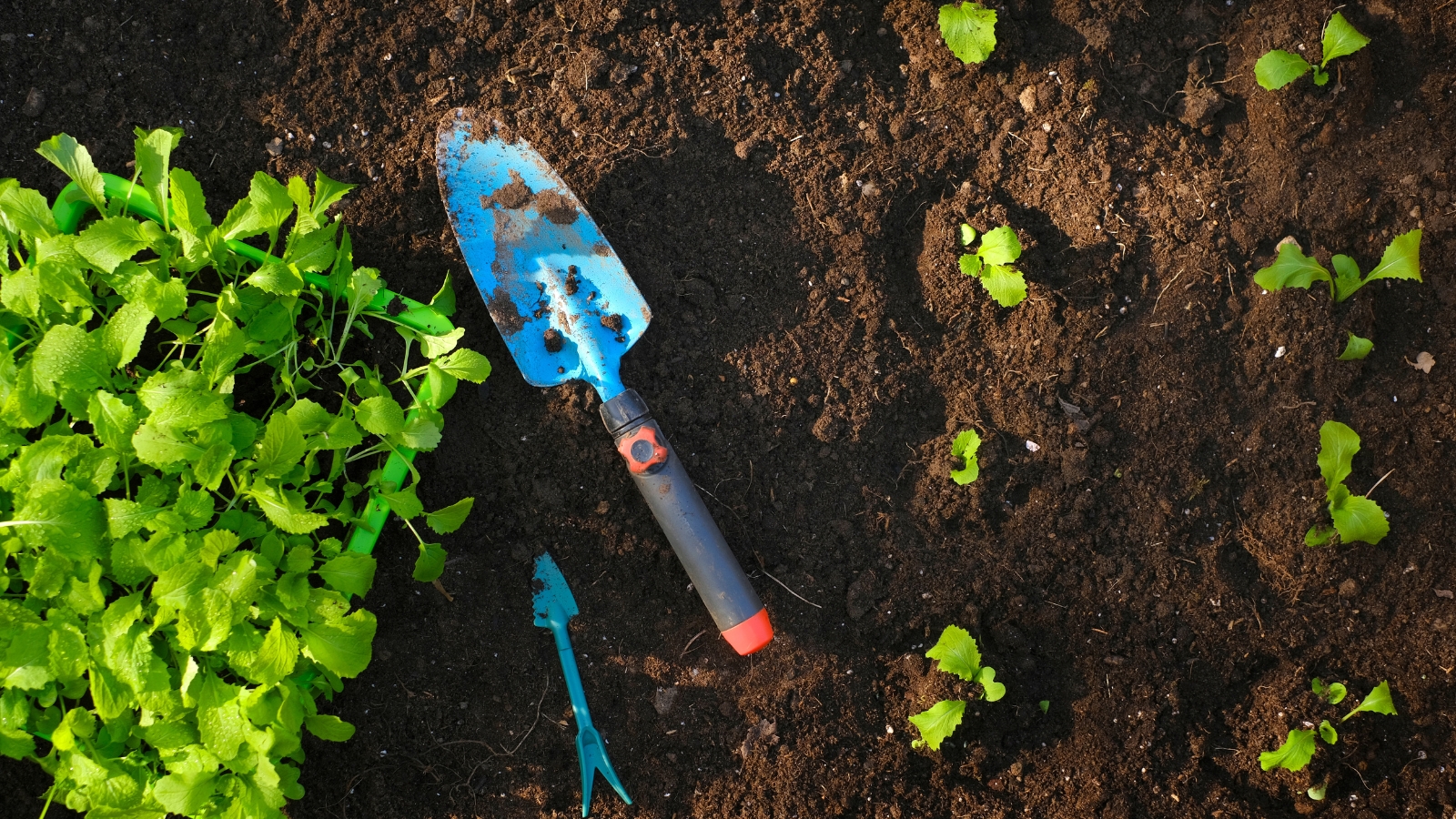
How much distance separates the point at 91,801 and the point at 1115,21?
2.10 meters

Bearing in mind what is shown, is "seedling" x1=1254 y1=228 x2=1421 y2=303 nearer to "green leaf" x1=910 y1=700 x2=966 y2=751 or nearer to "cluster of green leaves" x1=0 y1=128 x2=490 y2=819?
"green leaf" x1=910 y1=700 x2=966 y2=751

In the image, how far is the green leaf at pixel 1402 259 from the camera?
1.60 meters

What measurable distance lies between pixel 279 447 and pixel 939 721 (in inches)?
45.5

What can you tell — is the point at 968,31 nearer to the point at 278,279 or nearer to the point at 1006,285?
the point at 1006,285

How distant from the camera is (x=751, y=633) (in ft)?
5.14

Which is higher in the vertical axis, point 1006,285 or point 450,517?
point 450,517

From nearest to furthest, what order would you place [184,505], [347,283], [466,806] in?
[184,505]
[347,283]
[466,806]

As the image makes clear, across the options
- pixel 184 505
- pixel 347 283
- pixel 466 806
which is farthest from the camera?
pixel 466 806

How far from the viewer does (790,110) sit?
5.64 ft

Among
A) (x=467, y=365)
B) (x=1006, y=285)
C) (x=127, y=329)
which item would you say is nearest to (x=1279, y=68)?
(x=1006, y=285)

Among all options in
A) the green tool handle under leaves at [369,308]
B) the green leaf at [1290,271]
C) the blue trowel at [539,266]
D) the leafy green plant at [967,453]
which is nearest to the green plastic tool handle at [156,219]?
the green tool handle under leaves at [369,308]

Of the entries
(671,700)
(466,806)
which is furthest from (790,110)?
(466,806)

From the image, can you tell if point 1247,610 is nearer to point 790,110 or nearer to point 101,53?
point 790,110

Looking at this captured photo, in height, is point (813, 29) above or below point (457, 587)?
above
